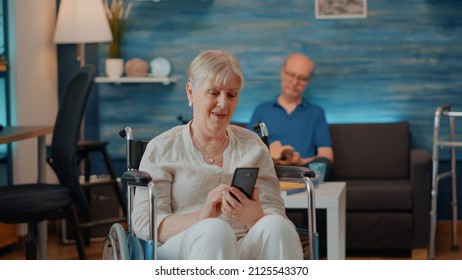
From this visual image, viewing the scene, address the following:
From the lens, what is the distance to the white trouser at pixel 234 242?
8.61 feet

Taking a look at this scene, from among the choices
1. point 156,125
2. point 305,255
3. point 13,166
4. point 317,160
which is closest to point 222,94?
point 305,255

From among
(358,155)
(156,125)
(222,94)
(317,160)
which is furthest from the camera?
(156,125)

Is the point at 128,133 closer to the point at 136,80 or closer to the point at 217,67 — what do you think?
the point at 217,67

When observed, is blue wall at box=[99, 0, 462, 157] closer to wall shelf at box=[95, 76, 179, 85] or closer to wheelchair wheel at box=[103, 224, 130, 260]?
wall shelf at box=[95, 76, 179, 85]

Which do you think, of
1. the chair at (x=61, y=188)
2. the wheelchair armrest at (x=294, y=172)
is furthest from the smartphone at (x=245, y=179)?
the chair at (x=61, y=188)

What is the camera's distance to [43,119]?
5684mm

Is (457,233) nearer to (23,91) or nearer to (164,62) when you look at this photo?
(164,62)

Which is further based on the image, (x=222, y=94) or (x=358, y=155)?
(x=358, y=155)

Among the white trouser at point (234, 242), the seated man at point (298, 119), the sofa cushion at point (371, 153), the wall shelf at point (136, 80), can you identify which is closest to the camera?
the white trouser at point (234, 242)

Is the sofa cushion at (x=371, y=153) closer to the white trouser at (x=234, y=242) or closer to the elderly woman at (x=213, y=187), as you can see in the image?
the elderly woman at (x=213, y=187)

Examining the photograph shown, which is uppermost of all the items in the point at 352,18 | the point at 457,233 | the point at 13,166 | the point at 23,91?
the point at 352,18

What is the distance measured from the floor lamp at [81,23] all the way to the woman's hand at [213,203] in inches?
112

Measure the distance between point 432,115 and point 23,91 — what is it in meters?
2.26

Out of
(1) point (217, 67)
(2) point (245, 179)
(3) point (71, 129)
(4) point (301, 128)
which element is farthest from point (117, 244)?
(4) point (301, 128)
